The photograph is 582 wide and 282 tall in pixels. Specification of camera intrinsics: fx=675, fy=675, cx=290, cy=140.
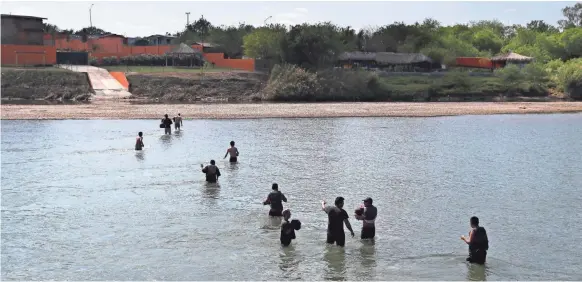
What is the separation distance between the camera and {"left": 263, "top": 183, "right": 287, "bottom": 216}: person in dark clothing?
64.0 ft

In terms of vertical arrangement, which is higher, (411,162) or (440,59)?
(440,59)

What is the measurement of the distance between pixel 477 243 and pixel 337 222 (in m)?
3.37

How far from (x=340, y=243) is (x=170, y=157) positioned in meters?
17.4

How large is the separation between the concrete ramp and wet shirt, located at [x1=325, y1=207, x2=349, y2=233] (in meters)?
52.7

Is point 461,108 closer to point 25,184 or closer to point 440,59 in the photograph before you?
point 440,59

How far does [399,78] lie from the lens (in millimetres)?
83250

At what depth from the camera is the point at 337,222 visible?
1669cm

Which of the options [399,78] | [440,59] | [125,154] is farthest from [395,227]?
[440,59]

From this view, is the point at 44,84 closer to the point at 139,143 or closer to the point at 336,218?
the point at 139,143

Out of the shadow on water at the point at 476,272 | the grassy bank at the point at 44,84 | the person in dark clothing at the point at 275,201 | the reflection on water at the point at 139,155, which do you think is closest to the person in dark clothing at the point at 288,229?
the person in dark clothing at the point at 275,201

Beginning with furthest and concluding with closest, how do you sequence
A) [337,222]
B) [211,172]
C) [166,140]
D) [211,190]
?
[166,140]
[211,172]
[211,190]
[337,222]

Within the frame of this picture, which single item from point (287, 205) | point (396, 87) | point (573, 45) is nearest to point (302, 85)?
point (396, 87)

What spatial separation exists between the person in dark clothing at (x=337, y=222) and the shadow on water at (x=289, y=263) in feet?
3.42

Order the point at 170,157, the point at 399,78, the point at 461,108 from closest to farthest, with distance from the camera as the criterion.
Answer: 1. the point at 170,157
2. the point at 461,108
3. the point at 399,78
